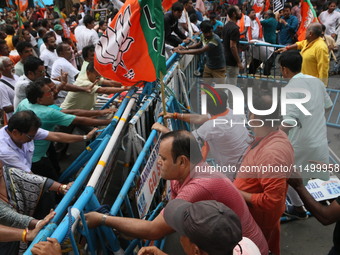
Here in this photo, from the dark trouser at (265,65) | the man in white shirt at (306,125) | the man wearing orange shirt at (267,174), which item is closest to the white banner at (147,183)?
the man wearing orange shirt at (267,174)

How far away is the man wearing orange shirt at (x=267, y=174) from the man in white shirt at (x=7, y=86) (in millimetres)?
3579

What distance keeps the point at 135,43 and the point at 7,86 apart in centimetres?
245

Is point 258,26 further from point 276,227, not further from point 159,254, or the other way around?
point 159,254

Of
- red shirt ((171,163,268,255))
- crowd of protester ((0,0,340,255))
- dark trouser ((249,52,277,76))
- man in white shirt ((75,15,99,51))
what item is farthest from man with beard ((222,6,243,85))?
red shirt ((171,163,268,255))

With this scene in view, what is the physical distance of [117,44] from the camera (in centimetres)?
365

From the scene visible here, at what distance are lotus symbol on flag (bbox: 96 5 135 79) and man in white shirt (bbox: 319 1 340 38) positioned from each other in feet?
28.9

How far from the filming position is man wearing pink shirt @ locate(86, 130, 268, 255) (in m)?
2.26

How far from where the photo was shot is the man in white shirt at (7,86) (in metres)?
4.92

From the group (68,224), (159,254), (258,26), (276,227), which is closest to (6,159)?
(68,224)

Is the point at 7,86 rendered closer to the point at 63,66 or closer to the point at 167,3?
the point at 63,66

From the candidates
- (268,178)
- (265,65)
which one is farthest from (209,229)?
(265,65)

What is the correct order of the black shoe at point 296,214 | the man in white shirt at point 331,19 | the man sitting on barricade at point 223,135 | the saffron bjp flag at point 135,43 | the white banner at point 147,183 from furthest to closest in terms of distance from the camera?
the man in white shirt at point 331,19 < the black shoe at point 296,214 < the man sitting on barricade at point 223,135 < the saffron bjp flag at point 135,43 < the white banner at point 147,183

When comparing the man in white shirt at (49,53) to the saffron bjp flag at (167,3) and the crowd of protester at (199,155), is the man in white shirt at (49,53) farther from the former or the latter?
the saffron bjp flag at (167,3)

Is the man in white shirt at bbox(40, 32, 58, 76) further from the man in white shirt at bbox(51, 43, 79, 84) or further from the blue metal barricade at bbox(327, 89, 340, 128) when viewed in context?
the blue metal barricade at bbox(327, 89, 340, 128)
